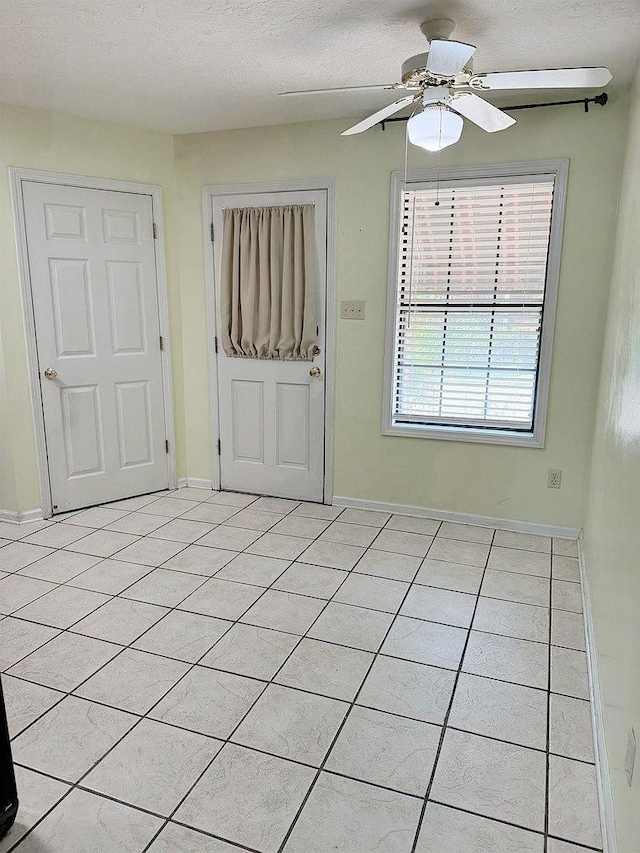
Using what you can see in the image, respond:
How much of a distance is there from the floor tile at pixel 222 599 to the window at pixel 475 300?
59.0 inches

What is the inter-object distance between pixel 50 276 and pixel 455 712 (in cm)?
322

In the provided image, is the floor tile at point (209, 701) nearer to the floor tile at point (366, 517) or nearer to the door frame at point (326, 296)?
the floor tile at point (366, 517)

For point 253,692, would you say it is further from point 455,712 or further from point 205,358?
point 205,358

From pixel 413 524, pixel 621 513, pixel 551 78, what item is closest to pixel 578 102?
pixel 551 78

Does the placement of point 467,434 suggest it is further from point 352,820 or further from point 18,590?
point 18,590

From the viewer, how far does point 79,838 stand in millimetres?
1559

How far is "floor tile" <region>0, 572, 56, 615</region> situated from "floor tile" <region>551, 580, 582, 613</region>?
2.43 metres

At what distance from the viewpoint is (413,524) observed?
3723 mm

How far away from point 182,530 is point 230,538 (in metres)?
0.33

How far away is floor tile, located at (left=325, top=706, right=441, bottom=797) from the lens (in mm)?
1761

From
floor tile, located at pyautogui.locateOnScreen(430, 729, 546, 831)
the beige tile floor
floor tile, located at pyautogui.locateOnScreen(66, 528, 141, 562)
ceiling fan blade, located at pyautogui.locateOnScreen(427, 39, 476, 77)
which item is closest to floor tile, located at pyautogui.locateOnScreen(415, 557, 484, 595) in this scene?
the beige tile floor

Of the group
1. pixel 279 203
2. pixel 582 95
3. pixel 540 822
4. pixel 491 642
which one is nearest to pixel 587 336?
pixel 582 95

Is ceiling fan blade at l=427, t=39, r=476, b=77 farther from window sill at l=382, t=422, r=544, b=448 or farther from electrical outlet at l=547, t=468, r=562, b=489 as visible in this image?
electrical outlet at l=547, t=468, r=562, b=489

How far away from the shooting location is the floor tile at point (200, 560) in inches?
121
